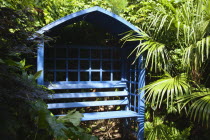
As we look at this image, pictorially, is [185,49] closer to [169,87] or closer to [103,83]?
[169,87]

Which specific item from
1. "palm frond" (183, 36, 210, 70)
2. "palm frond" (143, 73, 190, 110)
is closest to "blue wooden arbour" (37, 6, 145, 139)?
"palm frond" (143, 73, 190, 110)

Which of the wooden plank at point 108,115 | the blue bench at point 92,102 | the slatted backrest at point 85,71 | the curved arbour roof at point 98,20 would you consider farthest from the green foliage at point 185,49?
the slatted backrest at point 85,71

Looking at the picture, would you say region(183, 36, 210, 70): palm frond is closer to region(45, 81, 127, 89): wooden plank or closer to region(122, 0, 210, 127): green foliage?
region(122, 0, 210, 127): green foliage

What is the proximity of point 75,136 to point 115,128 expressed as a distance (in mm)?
2636

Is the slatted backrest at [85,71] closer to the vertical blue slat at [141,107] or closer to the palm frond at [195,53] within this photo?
the vertical blue slat at [141,107]

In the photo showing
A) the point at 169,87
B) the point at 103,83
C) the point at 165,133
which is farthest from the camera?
the point at 103,83

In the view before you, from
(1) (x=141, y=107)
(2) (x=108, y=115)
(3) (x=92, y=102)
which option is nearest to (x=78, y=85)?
(3) (x=92, y=102)

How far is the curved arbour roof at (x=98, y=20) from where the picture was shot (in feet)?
8.78

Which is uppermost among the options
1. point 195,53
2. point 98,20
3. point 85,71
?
point 98,20

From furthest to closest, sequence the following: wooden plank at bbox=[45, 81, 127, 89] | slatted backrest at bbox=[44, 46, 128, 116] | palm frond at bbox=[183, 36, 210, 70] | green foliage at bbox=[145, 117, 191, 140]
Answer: slatted backrest at bbox=[44, 46, 128, 116], wooden plank at bbox=[45, 81, 127, 89], green foliage at bbox=[145, 117, 191, 140], palm frond at bbox=[183, 36, 210, 70]

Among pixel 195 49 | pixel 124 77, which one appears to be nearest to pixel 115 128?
pixel 124 77

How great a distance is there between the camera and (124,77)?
12.6 feet

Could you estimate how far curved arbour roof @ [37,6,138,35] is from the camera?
2.68 metres

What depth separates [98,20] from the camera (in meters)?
3.20
